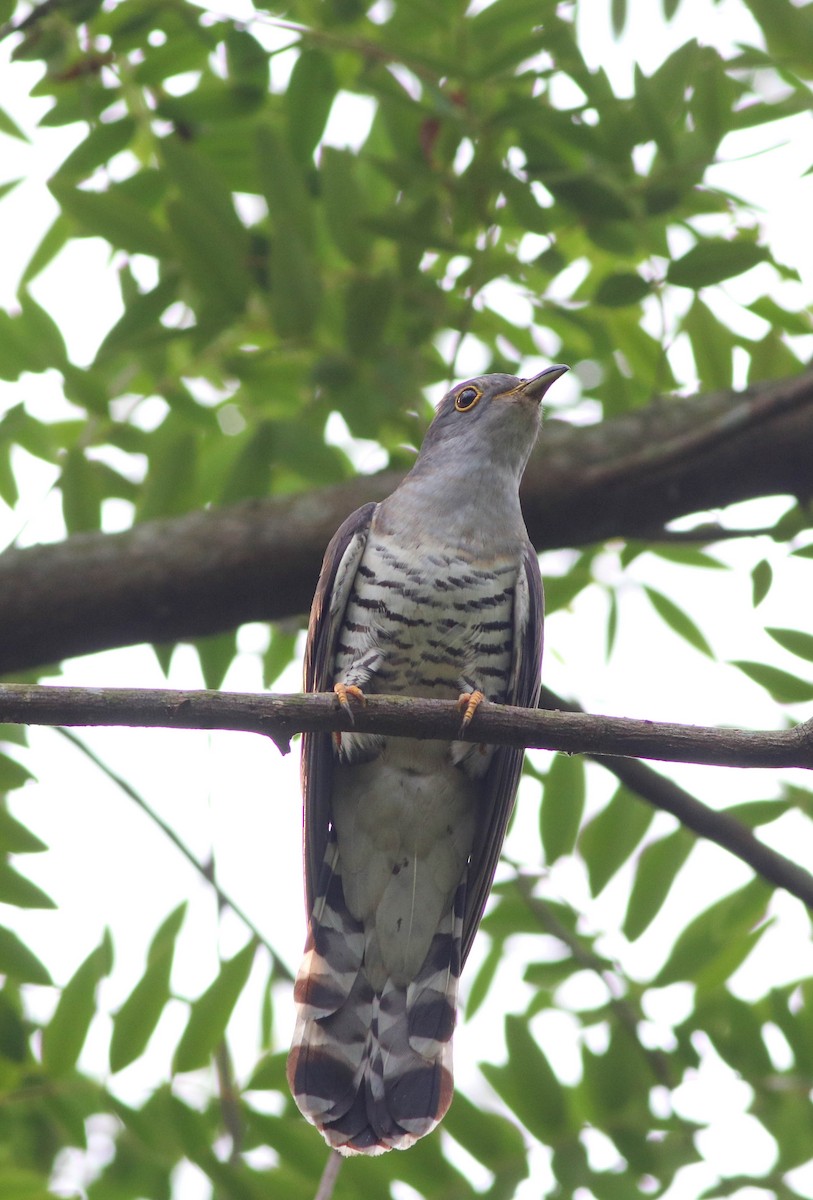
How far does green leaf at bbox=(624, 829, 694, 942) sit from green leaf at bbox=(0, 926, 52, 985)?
168 cm

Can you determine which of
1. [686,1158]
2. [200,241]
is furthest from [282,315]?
[686,1158]

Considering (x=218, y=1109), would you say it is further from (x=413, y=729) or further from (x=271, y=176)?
(x=271, y=176)

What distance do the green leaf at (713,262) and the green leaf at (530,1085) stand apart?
2147mm

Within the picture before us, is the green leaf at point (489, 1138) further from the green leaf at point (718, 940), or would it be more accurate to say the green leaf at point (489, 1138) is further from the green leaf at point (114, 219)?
the green leaf at point (114, 219)

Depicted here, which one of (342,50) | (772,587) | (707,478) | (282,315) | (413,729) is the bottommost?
(413,729)

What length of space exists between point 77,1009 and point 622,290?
259 cm

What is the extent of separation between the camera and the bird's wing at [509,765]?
154 inches

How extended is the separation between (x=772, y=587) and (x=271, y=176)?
186cm

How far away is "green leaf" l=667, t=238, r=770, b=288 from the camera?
379 centimetres

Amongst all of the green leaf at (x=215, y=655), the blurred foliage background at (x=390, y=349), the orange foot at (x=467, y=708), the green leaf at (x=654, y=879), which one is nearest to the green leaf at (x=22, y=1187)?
the blurred foliage background at (x=390, y=349)

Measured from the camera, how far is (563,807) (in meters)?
3.98

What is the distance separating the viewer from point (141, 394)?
4621mm

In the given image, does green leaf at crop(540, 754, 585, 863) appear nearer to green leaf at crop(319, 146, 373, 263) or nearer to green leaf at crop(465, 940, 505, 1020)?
green leaf at crop(465, 940, 505, 1020)

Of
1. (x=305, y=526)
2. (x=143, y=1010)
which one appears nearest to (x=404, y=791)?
(x=305, y=526)
